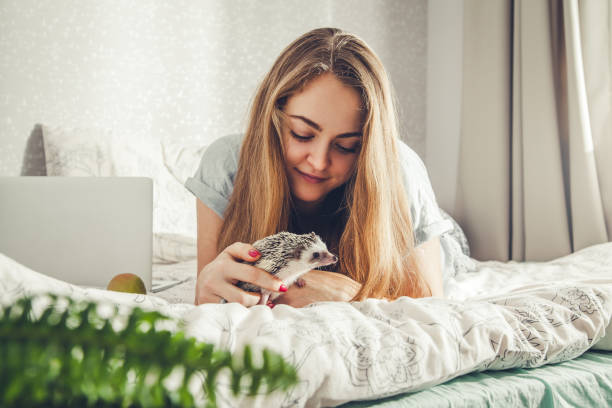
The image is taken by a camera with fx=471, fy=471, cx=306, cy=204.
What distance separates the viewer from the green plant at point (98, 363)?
0.22m

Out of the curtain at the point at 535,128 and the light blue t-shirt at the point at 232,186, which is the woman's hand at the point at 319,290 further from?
the curtain at the point at 535,128

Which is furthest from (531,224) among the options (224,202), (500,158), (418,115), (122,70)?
(122,70)

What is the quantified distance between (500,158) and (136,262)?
2537mm

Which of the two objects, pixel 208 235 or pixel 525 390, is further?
pixel 208 235

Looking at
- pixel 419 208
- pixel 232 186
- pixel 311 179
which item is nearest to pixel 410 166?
pixel 419 208

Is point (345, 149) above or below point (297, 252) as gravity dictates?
above

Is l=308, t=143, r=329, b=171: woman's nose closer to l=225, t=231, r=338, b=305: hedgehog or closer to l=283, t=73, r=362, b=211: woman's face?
l=283, t=73, r=362, b=211: woman's face

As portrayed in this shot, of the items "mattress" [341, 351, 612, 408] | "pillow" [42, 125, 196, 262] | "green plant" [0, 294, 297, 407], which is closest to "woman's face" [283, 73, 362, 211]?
"mattress" [341, 351, 612, 408]

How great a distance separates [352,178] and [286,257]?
1.48ft

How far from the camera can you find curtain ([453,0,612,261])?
2.57 m

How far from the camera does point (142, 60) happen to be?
9.09ft

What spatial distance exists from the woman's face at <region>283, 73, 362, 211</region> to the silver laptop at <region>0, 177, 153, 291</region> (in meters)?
0.41

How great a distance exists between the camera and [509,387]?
25.3 inches

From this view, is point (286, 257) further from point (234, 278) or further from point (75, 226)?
point (75, 226)
